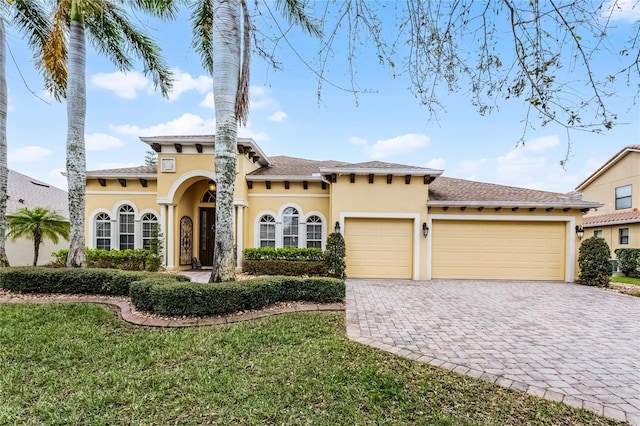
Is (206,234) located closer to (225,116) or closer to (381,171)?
(225,116)

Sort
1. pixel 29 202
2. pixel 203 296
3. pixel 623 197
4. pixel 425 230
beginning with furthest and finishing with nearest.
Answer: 1. pixel 29 202
2. pixel 623 197
3. pixel 425 230
4. pixel 203 296

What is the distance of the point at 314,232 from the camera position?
40.6 feet

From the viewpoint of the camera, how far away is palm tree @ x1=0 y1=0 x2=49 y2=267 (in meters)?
8.74

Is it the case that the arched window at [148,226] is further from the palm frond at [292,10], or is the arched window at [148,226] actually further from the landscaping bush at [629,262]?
the landscaping bush at [629,262]

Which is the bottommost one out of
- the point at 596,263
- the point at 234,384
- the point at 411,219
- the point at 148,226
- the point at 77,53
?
the point at 234,384

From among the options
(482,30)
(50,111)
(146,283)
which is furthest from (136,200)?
(482,30)

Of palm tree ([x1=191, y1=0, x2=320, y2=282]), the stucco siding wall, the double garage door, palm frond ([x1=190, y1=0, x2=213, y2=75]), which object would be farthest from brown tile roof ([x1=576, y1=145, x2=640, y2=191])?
palm frond ([x1=190, y1=0, x2=213, y2=75])

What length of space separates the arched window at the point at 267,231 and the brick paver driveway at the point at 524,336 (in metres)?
4.45

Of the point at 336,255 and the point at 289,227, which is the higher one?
the point at 289,227

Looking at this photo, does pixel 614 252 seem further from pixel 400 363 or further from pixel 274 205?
pixel 400 363

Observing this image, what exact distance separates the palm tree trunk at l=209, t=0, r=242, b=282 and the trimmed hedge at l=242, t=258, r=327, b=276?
404 cm

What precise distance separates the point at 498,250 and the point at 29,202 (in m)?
24.3

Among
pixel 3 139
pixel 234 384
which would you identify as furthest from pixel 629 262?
pixel 3 139

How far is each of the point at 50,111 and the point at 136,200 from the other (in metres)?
3.94
